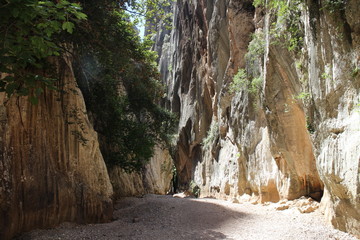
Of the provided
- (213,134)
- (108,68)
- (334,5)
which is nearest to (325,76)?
(334,5)

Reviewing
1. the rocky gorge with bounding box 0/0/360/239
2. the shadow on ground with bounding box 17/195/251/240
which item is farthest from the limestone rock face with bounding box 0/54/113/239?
the shadow on ground with bounding box 17/195/251/240

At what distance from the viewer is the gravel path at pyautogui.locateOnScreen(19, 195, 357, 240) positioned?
5.85 m

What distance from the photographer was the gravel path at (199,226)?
19.2ft

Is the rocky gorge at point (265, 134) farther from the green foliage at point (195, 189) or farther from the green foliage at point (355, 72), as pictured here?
the green foliage at point (195, 189)

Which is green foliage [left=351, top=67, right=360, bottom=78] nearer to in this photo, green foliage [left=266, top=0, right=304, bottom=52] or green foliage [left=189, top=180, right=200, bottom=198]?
green foliage [left=266, top=0, right=304, bottom=52]

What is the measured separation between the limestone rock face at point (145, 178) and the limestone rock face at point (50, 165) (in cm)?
447

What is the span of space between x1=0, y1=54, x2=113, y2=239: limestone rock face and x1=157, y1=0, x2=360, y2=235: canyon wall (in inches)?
211

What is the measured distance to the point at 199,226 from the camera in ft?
23.8

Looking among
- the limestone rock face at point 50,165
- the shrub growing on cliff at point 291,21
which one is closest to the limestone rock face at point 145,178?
the limestone rock face at point 50,165

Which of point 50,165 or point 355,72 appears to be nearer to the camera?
point 355,72

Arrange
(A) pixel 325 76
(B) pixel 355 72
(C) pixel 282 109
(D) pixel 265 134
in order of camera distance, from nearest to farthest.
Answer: (B) pixel 355 72
(A) pixel 325 76
(C) pixel 282 109
(D) pixel 265 134

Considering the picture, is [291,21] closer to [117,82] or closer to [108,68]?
[108,68]

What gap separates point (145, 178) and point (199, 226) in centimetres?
1246

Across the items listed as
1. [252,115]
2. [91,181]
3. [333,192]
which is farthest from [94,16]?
[252,115]
